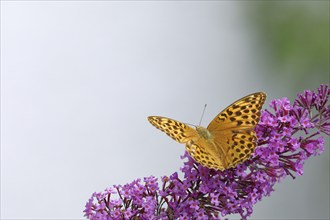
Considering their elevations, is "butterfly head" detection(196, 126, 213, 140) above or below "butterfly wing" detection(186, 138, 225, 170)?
above

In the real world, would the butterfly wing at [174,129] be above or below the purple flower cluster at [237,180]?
above

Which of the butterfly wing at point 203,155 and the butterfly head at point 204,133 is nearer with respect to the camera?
the butterfly wing at point 203,155

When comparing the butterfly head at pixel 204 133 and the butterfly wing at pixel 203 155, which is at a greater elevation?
the butterfly head at pixel 204 133

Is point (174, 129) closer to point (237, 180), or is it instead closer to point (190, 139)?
point (190, 139)

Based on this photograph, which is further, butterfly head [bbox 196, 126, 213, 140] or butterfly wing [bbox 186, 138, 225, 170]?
butterfly head [bbox 196, 126, 213, 140]

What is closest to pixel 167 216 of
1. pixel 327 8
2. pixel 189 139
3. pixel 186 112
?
pixel 189 139
